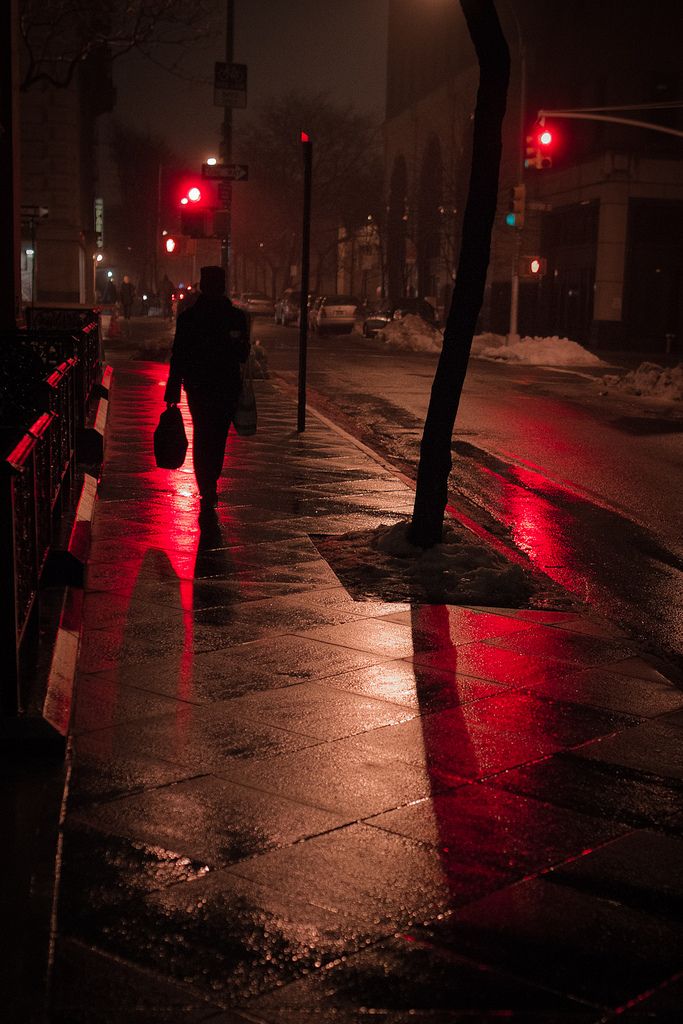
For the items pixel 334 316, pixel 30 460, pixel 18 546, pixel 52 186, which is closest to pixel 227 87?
pixel 30 460

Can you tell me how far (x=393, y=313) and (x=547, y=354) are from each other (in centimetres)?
1856

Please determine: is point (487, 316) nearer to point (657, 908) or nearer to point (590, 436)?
point (590, 436)

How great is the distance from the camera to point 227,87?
2377 cm

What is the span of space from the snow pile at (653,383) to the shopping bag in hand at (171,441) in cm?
1589

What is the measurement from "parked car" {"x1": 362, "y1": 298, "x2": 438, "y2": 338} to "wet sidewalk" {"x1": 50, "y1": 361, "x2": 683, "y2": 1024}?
4469 centimetres

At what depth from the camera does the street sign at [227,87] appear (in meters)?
23.7

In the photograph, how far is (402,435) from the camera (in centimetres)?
1728

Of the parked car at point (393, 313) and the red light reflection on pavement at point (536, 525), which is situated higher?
the parked car at point (393, 313)

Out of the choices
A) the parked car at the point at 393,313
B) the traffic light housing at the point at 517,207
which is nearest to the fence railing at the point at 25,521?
the traffic light housing at the point at 517,207

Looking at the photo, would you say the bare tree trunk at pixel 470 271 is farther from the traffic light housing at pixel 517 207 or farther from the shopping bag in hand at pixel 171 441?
the traffic light housing at pixel 517 207

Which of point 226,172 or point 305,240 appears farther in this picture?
point 226,172

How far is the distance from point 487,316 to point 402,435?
45564 millimetres

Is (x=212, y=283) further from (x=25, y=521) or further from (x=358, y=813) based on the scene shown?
(x=358, y=813)

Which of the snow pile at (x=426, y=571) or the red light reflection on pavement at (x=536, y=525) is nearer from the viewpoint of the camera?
the snow pile at (x=426, y=571)
